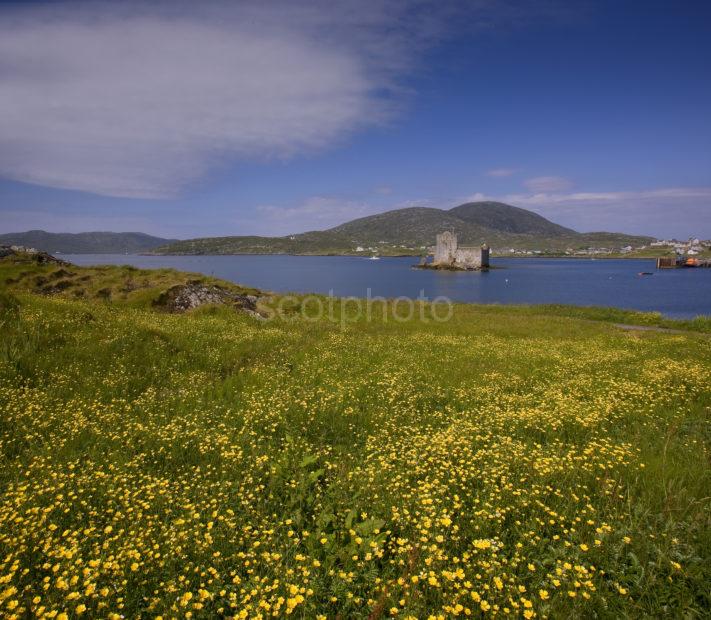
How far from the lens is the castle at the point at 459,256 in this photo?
169750mm

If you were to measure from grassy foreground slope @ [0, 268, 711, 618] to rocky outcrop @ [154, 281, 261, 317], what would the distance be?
12003 mm

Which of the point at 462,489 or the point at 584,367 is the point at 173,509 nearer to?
the point at 462,489

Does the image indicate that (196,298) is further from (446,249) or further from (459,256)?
(459,256)

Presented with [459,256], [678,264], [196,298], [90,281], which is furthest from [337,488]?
[678,264]

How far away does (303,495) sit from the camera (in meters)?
6.07

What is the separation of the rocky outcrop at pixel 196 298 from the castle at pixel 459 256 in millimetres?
150543

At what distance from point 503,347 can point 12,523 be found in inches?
756

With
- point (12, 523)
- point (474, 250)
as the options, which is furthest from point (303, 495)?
point (474, 250)

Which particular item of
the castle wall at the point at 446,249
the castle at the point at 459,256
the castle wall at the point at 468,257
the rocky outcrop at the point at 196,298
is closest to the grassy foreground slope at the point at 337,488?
the rocky outcrop at the point at 196,298

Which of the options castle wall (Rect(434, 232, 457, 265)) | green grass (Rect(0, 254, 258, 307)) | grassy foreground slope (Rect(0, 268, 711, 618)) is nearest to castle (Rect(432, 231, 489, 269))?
castle wall (Rect(434, 232, 457, 265))

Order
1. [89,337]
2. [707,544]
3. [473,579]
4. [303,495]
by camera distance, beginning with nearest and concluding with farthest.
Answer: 1. [473,579]
2. [707,544]
3. [303,495]
4. [89,337]

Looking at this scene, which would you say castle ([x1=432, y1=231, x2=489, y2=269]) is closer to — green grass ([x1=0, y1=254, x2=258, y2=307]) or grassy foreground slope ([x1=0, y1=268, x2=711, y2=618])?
green grass ([x1=0, y1=254, x2=258, y2=307])

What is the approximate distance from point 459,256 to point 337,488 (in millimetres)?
175325

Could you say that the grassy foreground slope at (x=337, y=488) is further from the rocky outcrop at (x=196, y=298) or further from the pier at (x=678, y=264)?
the pier at (x=678, y=264)
